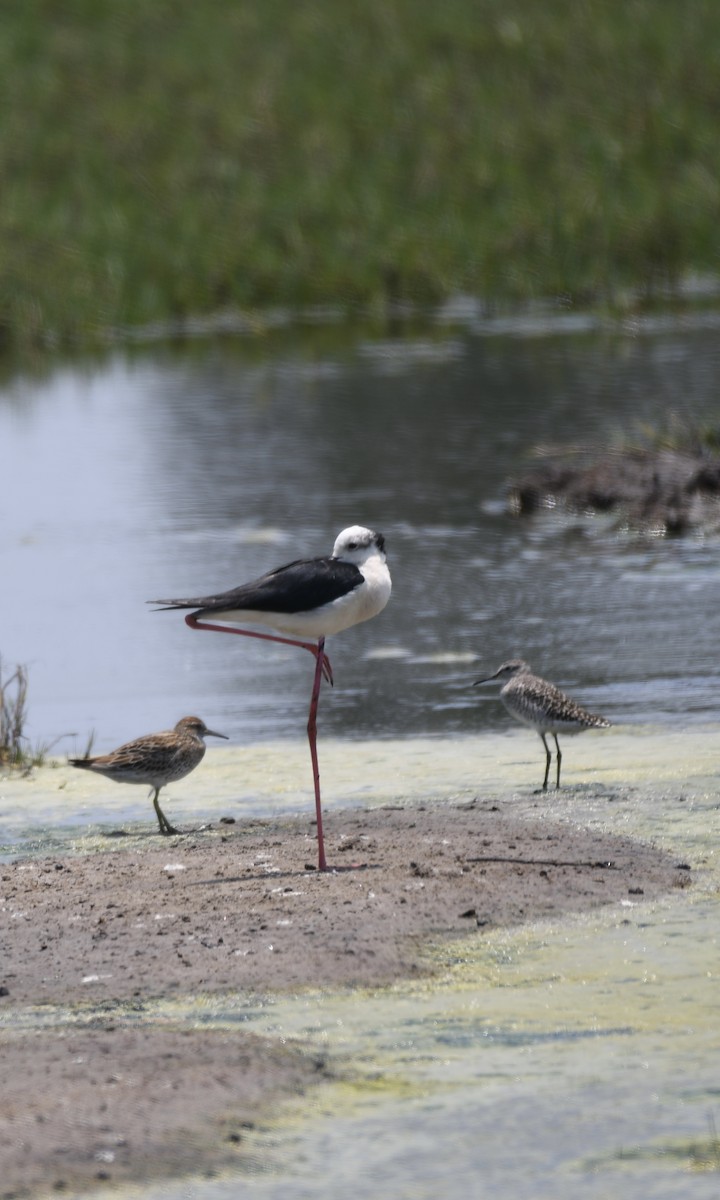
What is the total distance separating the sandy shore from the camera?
405 centimetres

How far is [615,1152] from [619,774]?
300 cm

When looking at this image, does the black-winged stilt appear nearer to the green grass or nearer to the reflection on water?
the reflection on water

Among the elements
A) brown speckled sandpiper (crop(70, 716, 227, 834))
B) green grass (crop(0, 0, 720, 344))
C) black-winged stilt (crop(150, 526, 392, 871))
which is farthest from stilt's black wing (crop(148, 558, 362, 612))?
green grass (crop(0, 0, 720, 344))

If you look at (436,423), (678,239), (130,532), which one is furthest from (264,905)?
(678,239)

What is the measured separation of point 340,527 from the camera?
11773mm

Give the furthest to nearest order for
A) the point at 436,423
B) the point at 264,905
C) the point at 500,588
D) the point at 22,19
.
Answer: the point at 22,19, the point at 436,423, the point at 500,588, the point at 264,905

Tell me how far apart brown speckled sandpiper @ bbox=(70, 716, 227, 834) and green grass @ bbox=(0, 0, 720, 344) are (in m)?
14.2

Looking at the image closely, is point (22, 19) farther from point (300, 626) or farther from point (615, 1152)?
point (615, 1152)

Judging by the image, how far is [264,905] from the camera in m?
5.43

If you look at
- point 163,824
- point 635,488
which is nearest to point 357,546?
point 163,824

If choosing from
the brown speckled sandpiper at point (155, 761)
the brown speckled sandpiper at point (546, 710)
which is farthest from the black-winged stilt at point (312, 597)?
the brown speckled sandpiper at point (546, 710)

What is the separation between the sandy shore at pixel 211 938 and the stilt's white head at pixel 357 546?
780 millimetres

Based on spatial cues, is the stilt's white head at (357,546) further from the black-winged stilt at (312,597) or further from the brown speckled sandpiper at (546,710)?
the brown speckled sandpiper at (546,710)

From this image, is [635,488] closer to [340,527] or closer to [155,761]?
[340,527]
